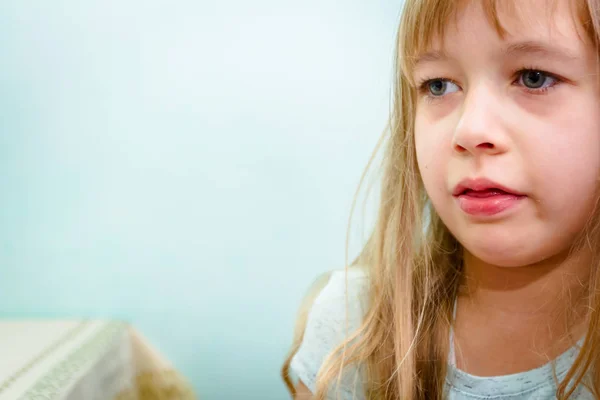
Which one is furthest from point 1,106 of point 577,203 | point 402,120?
point 577,203

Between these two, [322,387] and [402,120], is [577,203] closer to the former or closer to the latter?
[402,120]

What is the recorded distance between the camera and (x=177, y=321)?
80 cm

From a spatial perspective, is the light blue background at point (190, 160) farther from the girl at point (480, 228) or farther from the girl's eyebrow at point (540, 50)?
the girl's eyebrow at point (540, 50)

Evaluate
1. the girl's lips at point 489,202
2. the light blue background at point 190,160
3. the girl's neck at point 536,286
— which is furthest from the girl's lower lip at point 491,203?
the light blue background at point 190,160

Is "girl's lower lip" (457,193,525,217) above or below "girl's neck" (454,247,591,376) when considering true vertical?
above

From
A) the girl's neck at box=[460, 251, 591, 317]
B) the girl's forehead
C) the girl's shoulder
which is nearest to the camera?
the girl's forehead

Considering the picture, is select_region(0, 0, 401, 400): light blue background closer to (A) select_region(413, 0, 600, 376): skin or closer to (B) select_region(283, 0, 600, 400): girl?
(B) select_region(283, 0, 600, 400): girl

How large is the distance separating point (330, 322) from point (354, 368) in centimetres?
6

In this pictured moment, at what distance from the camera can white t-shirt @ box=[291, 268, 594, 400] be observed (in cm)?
54

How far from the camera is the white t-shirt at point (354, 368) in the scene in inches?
21.2

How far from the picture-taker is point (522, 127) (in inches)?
17.7

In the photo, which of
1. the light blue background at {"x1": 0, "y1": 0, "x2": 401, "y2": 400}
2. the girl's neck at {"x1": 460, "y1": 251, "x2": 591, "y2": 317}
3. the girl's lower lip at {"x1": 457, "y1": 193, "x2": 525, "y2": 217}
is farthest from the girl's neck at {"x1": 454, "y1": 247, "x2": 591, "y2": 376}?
the light blue background at {"x1": 0, "y1": 0, "x2": 401, "y2": 400}

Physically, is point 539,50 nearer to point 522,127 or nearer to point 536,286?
point 522,127

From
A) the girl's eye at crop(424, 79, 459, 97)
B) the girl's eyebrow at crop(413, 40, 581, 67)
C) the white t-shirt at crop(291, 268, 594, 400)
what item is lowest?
the white t-shirt at crop(291, 268, 594, 400)
